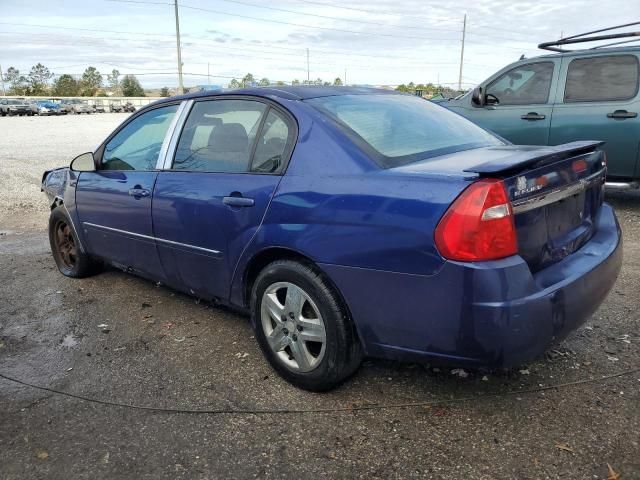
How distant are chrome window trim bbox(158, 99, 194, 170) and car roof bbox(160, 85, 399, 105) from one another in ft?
0.31

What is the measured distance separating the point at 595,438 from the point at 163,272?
2.77m

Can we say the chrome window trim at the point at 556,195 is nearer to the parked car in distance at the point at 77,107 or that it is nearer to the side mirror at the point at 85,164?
the side mirror at the point at 85,164

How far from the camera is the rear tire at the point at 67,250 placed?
491 cm

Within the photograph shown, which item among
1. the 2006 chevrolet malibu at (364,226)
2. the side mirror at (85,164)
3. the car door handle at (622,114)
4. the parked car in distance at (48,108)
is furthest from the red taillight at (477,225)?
the parked car in distance at (48,108)

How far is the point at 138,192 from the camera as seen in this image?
3.87m

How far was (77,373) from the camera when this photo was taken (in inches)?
132

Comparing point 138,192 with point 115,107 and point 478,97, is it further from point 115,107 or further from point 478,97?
point 115,107

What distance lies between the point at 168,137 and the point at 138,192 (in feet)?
1.43

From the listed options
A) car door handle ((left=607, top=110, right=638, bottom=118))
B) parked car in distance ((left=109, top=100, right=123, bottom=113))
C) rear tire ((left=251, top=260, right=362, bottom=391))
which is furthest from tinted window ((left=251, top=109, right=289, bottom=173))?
parked car in distance ((left=109, top=100, right=123, bottom=113))

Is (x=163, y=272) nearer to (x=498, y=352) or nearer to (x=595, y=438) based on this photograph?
(x=498, y=352)

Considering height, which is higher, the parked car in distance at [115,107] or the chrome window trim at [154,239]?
the chrome window trim at [154,239]

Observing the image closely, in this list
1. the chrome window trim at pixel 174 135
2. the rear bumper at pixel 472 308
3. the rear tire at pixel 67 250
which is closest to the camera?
the rear bumper at pixel 472 308

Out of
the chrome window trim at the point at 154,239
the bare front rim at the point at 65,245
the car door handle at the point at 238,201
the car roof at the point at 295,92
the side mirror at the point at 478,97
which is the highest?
the car roof at the point at 295,92

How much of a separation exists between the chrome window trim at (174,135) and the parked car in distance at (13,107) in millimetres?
58553
